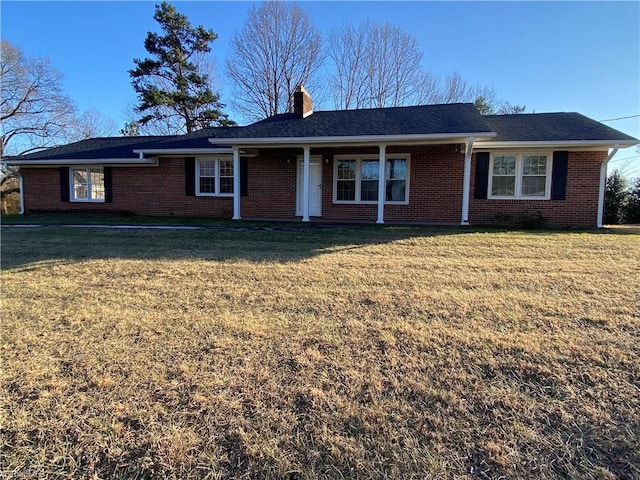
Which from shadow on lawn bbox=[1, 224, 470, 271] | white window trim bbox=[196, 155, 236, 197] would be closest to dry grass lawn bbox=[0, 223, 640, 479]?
shadow on lawn bbox=[1, 224, 470, 271]

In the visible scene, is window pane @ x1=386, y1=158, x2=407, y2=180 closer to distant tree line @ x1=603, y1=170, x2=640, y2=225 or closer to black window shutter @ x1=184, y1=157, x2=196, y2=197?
black window shutter @ x1=184, y1=157, x2=196, y2=197

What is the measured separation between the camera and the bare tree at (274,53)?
24609 millimetres

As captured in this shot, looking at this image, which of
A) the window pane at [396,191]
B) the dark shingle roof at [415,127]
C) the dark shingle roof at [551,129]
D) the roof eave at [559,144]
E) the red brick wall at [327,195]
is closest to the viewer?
the roof eave at [559,144]

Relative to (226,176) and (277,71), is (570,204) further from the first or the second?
(277,71)

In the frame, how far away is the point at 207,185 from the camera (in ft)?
45.6

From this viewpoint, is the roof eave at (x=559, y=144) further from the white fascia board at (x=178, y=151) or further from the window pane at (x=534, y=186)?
the white fascia board at (x=178, y=151)

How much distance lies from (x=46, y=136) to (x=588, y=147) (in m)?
34.7

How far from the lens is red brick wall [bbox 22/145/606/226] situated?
11.2 metres

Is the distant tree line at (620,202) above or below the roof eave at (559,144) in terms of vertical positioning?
below

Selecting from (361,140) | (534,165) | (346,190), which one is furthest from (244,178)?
(534,165)

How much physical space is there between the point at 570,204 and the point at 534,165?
1.58 m

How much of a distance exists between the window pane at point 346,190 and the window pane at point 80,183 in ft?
34.3

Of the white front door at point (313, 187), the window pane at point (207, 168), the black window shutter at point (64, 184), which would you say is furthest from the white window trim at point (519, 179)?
the black window shutter at point (64, 184)

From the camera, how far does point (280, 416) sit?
2297mm
